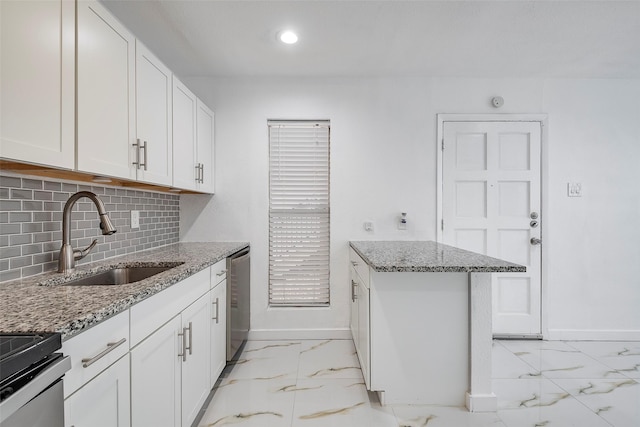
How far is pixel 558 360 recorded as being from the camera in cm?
261

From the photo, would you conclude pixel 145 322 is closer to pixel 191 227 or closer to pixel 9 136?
pixel 9 136

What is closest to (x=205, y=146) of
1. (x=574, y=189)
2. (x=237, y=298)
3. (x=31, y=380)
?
(x=237, y=298)

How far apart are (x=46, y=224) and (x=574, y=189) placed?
13.1 feet

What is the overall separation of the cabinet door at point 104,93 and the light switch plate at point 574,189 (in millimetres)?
3591

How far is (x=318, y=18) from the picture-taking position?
2129mm

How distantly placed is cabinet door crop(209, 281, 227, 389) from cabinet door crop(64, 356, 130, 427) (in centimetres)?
92

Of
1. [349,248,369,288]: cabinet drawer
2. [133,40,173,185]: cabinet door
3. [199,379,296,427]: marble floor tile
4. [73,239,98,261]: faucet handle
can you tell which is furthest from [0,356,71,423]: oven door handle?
[349,248,369,288]: cabinet drawer

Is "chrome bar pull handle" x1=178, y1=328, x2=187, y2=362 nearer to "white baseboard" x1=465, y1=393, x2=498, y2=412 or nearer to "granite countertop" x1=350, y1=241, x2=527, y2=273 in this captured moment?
"granite countertop" x1=350, y1=241, x2=527, y2=273

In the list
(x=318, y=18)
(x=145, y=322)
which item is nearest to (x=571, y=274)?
(x=318, y=18)

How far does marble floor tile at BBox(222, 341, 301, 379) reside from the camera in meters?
2.36

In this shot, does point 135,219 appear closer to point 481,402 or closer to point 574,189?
point 481,402

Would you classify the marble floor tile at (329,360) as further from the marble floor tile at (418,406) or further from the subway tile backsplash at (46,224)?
the subway tile backsplash at (46,224)

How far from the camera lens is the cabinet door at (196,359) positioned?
158 cm

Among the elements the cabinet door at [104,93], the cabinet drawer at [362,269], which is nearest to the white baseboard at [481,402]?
the cabinet drawer at [362,269]
